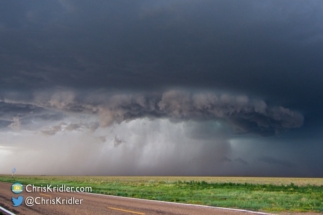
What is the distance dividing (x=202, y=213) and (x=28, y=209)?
9.15 m

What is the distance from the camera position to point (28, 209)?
606 inches

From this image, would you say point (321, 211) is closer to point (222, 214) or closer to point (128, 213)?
point (222, 214)

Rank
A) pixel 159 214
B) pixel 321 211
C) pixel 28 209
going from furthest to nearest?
pixel 321 211
pixel 28 209
pixel 159 214

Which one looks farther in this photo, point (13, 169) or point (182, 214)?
point (13, 169)

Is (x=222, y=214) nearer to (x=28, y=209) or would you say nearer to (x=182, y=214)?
(x=182, y=214)

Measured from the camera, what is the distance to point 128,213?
44.3 ft

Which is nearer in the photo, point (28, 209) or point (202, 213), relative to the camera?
point (202, 213)

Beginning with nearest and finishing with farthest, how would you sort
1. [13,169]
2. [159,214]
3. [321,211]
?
1. [159,214]
2. [321,211]
3. [13,169]

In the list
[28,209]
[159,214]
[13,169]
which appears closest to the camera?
[159,214]

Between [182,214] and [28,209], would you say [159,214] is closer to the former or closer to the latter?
[182,214]

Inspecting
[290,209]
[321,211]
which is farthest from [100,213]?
[321,211]

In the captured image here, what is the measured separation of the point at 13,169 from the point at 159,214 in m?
46.4

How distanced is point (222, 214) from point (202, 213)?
94cm

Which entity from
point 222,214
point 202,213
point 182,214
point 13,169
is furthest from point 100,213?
point 13,169
